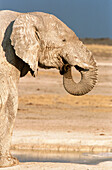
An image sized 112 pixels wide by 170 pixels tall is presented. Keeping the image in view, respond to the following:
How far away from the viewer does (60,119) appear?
12070 millimetres

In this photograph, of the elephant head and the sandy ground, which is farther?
the sandy ground

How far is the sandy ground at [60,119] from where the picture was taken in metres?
9.32

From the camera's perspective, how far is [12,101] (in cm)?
697

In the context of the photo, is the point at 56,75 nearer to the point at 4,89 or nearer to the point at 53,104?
the point at 53,104

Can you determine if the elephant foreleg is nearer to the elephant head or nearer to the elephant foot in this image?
the elephant foot

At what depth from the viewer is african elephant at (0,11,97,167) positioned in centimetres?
683

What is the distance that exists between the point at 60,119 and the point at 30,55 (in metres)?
5.33

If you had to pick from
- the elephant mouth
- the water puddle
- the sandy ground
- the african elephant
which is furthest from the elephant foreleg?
the water puddle

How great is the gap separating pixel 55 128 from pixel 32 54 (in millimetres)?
4057

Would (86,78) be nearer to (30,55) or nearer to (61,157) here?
(30,55)

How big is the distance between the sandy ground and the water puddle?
0.27 metres

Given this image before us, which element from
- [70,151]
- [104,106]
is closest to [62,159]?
[70,151]

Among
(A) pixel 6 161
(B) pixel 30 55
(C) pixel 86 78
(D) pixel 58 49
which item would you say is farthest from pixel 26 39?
(A) pixel 6 161

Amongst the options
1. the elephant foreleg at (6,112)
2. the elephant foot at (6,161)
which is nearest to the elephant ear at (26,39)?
the elephant foreleg at (6,112)
